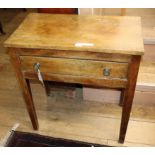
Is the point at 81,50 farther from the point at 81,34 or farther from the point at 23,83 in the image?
the point at 23,83

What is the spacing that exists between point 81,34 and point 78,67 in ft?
0.54

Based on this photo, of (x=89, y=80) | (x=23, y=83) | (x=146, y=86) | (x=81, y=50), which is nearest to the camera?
(x=81, y=50)

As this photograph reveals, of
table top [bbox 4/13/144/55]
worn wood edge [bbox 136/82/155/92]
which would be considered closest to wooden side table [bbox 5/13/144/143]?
table top [bbox 4/13/144/55]

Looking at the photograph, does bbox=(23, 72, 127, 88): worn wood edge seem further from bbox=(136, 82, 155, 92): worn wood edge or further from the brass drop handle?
bbox=(136, 82, 155, 92): worn wood edge

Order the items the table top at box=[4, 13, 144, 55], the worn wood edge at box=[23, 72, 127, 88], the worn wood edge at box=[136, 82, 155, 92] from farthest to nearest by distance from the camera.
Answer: the worn wood edge at box=[136, 82, 155, 92] < the worn wood edge at box=[23, 72, 127, 88] < the table top at box=[4, 13, 144, 55]

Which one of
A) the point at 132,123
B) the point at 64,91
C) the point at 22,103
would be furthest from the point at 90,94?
the point at 22,103

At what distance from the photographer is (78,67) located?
0.95m

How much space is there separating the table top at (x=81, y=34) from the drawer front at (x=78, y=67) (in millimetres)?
82

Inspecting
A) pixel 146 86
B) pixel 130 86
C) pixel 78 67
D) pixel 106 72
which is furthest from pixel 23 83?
pixel 146 86

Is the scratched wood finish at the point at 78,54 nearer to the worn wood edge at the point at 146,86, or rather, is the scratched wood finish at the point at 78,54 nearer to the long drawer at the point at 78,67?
the long drawer at the point at 78,67

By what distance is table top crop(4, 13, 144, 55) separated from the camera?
0.85 meters

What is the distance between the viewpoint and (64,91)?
161cm

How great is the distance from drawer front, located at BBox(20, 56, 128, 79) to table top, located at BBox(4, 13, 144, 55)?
3.2 inches

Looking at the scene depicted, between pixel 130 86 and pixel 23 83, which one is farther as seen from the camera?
pixel 23 83
